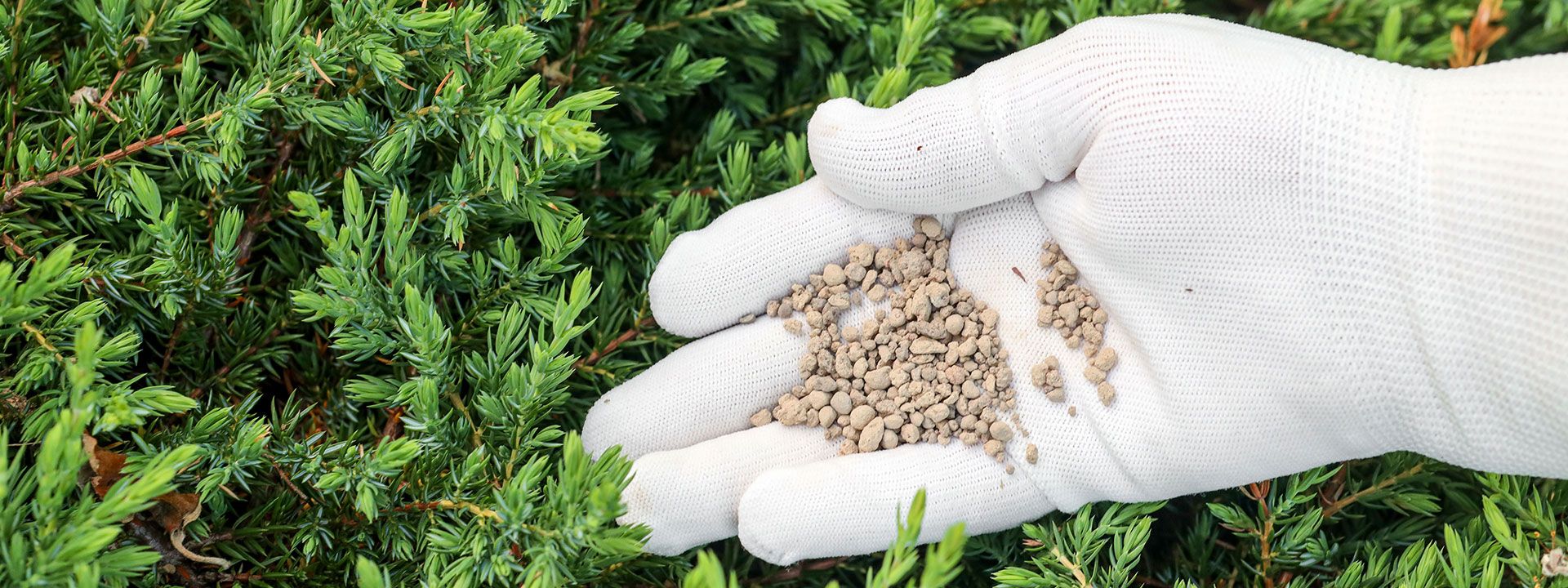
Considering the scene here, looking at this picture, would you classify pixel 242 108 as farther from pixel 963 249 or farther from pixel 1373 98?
pixel 1373 98

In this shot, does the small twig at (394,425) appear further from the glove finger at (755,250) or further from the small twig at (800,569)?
the small twig at (800,569)

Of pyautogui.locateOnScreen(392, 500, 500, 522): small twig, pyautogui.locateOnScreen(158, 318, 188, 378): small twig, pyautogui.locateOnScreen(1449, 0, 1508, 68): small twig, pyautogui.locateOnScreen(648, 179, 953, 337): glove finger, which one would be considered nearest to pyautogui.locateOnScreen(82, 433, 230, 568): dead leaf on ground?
pyautogui.locateOnScreen(158, 318, 188, 378): small twig

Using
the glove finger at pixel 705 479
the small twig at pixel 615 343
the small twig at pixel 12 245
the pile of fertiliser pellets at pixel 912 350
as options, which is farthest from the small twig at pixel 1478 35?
the small twig at pixel 12 245

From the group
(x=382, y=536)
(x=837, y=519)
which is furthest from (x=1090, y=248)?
(x=382, y=536)

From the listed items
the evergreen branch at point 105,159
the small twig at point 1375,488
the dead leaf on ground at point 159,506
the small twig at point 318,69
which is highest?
the small twig at point 318,69

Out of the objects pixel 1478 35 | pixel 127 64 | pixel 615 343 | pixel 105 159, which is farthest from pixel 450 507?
pixel 1478 35
